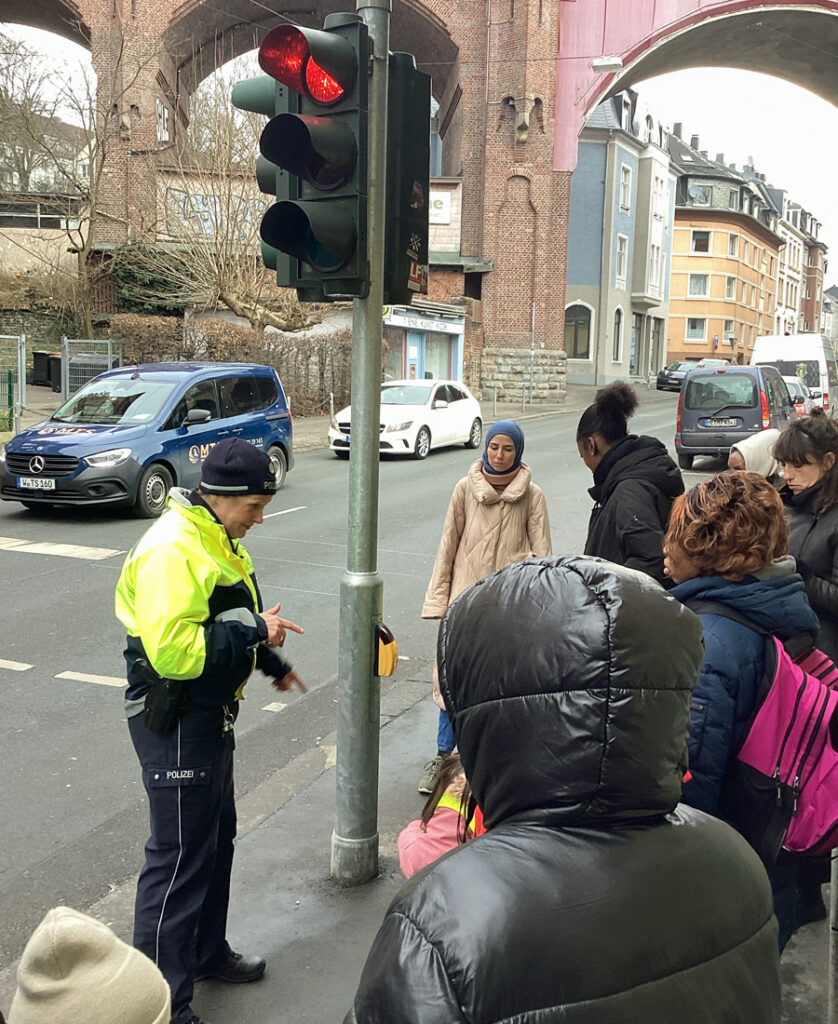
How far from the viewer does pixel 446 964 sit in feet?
3.98

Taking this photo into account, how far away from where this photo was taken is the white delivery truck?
29375 millimetres

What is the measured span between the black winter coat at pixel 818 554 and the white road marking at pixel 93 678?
4.35m

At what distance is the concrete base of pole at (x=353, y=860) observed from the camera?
12.9 ft

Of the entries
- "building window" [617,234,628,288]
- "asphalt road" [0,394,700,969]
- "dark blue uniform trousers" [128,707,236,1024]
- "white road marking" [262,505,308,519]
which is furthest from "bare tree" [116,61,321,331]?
"building window" [617,234,628,288]

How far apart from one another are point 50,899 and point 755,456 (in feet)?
12.1

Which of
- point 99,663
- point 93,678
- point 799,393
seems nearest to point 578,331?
point 799,393

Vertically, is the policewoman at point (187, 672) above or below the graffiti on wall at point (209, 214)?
below

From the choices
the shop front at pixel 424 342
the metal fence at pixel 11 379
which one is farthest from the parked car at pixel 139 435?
the shop front at pixel 424 342

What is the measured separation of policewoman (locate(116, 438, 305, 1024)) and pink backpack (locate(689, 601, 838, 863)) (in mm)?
1349

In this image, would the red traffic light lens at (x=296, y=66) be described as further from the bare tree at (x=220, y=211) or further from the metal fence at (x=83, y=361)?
the bare tree at (x=220, y=211)

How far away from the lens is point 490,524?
5.06 metres

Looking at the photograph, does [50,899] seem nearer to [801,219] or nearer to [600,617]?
[600,617]

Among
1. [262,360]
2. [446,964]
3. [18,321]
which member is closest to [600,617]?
[446,964]

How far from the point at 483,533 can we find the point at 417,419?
47.1ft
